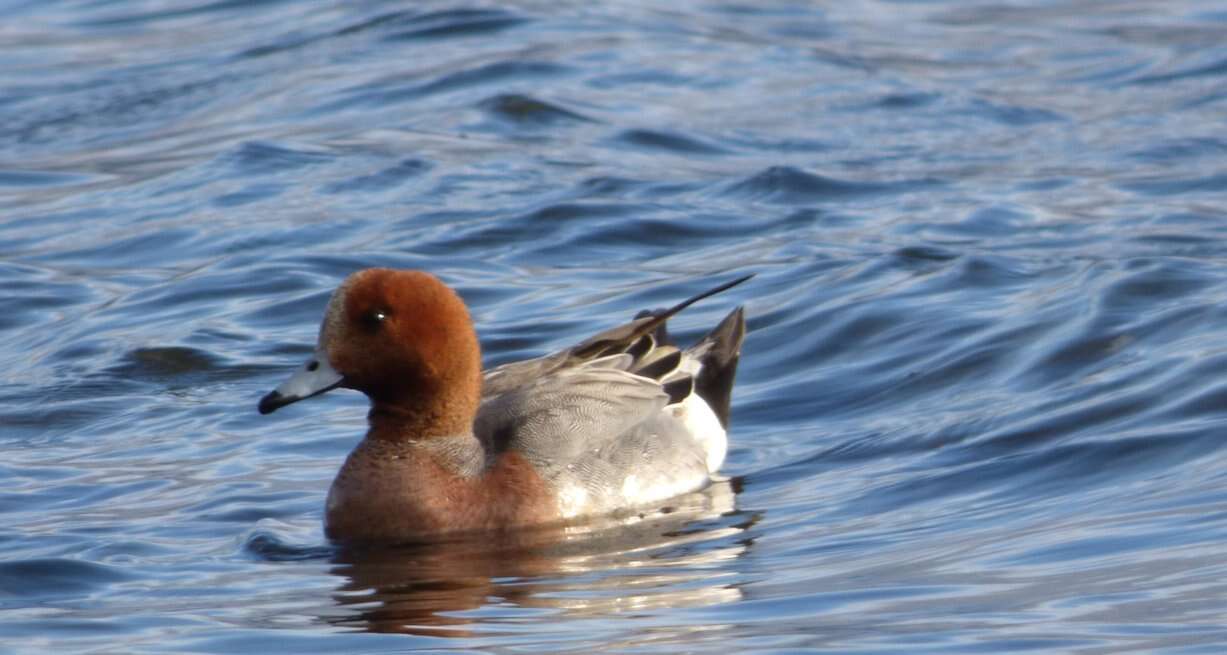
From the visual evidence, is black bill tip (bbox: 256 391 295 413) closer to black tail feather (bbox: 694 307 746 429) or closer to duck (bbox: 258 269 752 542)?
duck (bbox: 258 269 752 542)

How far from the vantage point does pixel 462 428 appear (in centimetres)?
716

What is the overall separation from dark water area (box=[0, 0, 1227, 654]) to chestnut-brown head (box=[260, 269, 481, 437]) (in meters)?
0.49

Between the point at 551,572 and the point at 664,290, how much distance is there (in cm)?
450

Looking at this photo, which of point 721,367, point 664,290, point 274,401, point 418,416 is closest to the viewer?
point 274,401

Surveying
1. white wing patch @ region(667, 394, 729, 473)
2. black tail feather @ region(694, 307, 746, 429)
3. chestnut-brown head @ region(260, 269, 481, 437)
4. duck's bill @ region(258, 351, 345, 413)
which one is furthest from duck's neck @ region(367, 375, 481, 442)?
black tail feather @ region(694, 307, 746, 429)

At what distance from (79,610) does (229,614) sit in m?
0.43

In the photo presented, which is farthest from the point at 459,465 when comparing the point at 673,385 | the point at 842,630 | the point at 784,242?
the point at 784,242

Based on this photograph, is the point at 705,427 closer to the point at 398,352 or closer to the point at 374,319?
the point at 398,352

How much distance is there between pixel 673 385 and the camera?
7.82 metres

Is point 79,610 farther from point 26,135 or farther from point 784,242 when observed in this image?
point 26,135

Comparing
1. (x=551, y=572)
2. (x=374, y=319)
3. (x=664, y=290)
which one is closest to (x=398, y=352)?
(x=374, y=319)

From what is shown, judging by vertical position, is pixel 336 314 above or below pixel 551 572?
above

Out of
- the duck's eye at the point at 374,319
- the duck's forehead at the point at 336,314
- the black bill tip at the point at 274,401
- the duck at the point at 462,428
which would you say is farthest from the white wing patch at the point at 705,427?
the black bill tip at the point at 274,401

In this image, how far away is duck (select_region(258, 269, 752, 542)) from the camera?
6.91 m
